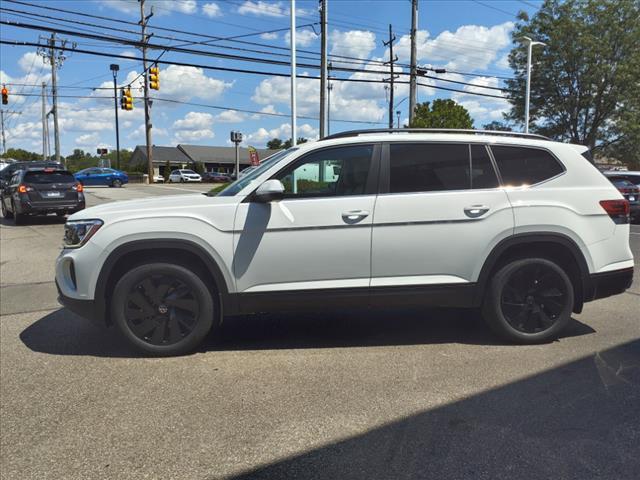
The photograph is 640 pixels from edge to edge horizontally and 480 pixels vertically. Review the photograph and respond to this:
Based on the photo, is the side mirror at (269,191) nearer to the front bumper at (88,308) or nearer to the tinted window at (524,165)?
the front bumper at (88,308)

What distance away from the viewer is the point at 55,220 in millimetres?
16312

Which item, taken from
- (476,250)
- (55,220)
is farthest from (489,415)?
(55,220)

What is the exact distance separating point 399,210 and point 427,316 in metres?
1.78

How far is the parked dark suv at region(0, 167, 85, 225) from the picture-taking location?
14.6 meters

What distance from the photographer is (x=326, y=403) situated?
11.7ft

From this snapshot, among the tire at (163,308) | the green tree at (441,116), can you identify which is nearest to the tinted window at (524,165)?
the tire at (163,308)

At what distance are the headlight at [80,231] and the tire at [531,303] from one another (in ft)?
11.3

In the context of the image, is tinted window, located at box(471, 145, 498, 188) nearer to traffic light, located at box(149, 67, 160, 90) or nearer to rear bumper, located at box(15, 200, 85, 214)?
rear bumper, located at box(15, 200, 85, 214)

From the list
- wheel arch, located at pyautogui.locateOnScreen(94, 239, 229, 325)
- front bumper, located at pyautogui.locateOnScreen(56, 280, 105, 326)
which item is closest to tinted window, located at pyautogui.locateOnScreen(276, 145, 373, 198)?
wheel arch, located at pyautogui.locateOnScreen(94, 239, 229, 325)

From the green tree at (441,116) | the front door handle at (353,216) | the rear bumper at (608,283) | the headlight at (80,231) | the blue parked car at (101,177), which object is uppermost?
the green tree at (441,116)

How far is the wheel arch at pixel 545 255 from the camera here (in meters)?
4.52

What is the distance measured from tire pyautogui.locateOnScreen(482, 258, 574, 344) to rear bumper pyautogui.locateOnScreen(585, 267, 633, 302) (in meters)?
0.21

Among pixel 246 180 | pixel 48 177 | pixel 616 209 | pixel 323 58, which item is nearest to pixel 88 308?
pixel 246 180

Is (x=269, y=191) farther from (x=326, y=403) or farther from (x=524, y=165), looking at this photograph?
(x=524, y=165)
